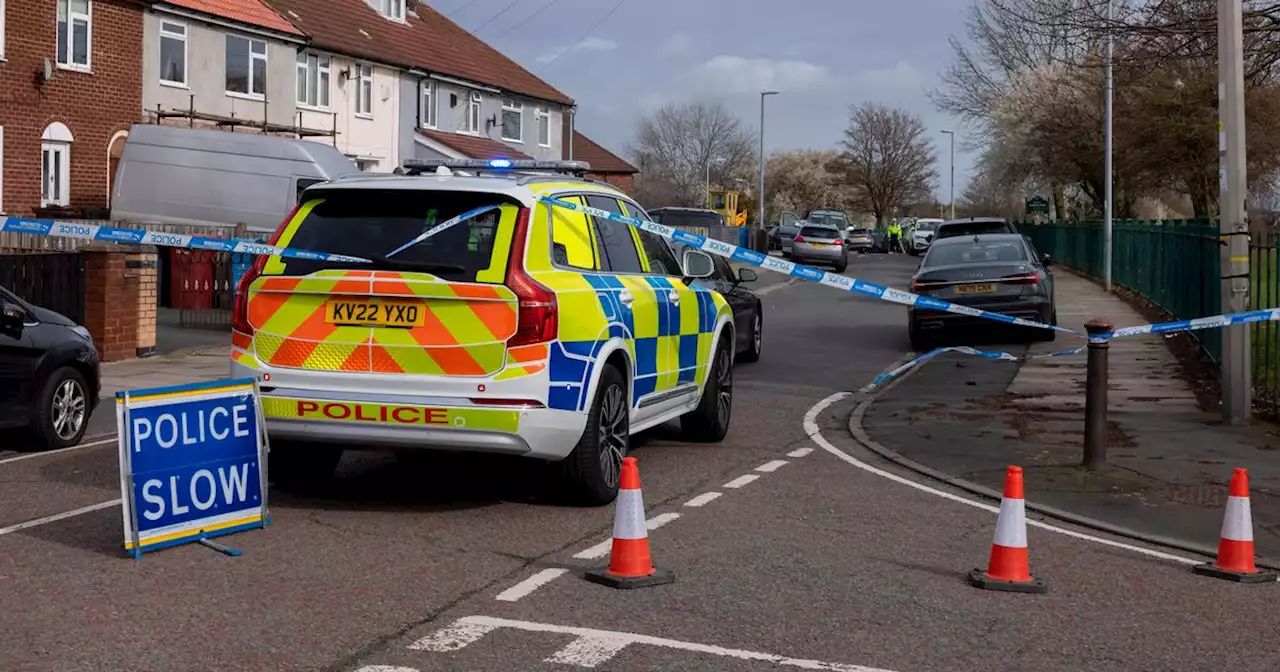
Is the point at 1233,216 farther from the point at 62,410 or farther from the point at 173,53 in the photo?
the point at 173,53

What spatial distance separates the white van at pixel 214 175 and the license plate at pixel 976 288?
34.2 feet

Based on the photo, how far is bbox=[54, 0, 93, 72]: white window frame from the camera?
29.3m

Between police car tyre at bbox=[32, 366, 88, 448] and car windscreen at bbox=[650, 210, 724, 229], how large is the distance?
28332 millimetres

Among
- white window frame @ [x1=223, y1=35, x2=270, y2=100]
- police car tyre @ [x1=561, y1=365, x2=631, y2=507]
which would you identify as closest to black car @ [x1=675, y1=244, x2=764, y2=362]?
police car tyre @ [x1=561, y1=365, x2=631, y2=507]

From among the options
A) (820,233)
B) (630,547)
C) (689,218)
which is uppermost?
(820,233)

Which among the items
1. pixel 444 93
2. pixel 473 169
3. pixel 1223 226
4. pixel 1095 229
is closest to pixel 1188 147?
pixel 1095 229

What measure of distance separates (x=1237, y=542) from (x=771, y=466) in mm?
3910

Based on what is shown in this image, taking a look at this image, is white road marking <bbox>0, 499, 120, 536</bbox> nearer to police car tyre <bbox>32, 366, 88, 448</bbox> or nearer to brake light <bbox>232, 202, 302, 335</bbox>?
brake light <bbox>232, 202, 302, 335</bbox>

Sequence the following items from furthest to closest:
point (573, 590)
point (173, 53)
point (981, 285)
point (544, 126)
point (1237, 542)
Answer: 1. point (544, 126)
2. point (173, 53)
3. point (981, 285)
4. point (1237, 542)
5. point (573, 590)

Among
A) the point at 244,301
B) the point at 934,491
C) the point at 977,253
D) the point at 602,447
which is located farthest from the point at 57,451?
the point at 977,253

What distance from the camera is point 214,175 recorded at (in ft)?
85.5

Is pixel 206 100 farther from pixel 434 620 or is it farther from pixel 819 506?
pixel 434 620

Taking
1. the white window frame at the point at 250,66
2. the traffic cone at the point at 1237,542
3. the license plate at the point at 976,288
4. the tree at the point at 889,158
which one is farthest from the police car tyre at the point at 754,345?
the tree at the point at 889,158

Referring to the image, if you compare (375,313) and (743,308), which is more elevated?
(743,308)
